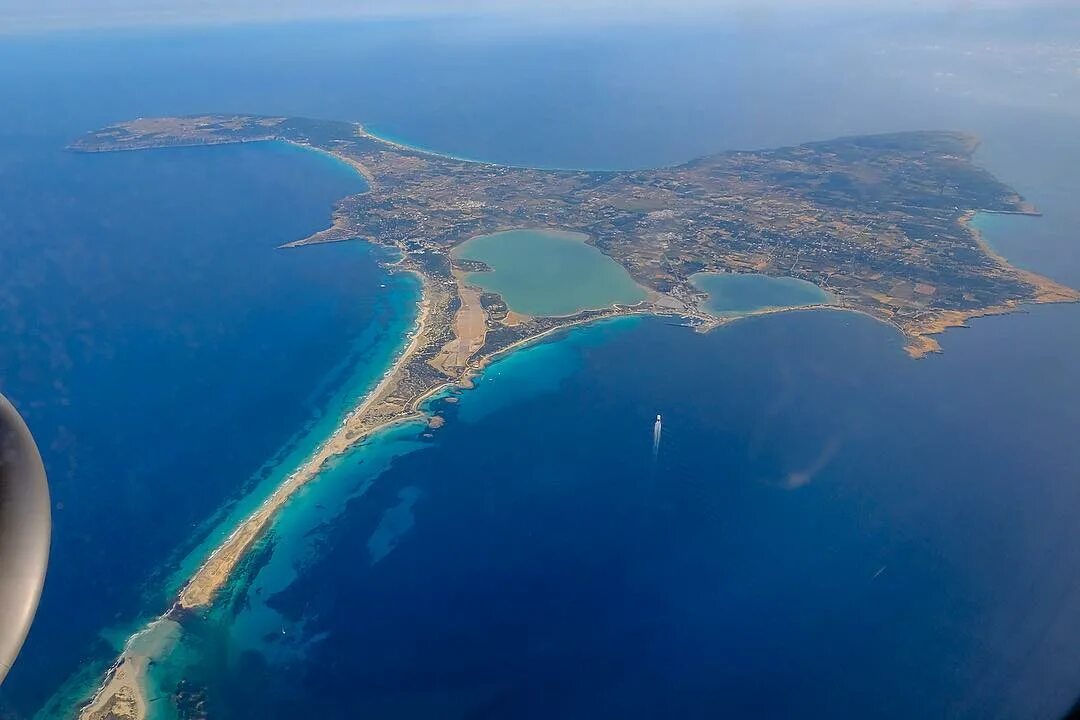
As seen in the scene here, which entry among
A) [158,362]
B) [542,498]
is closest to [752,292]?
[542,498]

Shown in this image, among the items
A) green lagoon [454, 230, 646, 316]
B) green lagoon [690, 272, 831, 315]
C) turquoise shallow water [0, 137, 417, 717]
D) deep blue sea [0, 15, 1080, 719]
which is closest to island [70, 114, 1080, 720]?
green lagoon [690, 272, 831, 315]

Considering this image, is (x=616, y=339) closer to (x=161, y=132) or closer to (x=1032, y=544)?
(x=1032, y=544)

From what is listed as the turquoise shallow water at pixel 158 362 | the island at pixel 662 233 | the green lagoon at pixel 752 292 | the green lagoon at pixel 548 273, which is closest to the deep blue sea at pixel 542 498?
the turquoise shallow water at pixel 158 362

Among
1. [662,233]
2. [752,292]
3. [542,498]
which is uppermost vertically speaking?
[662,233]

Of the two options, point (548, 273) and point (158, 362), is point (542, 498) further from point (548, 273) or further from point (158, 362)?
point (158, 362)

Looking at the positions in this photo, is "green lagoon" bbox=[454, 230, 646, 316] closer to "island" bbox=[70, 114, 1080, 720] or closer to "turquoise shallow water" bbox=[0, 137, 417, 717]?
"island" bbox=[70, 114, 1080, 720]

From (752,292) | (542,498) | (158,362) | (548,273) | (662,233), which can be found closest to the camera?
(542,498)
